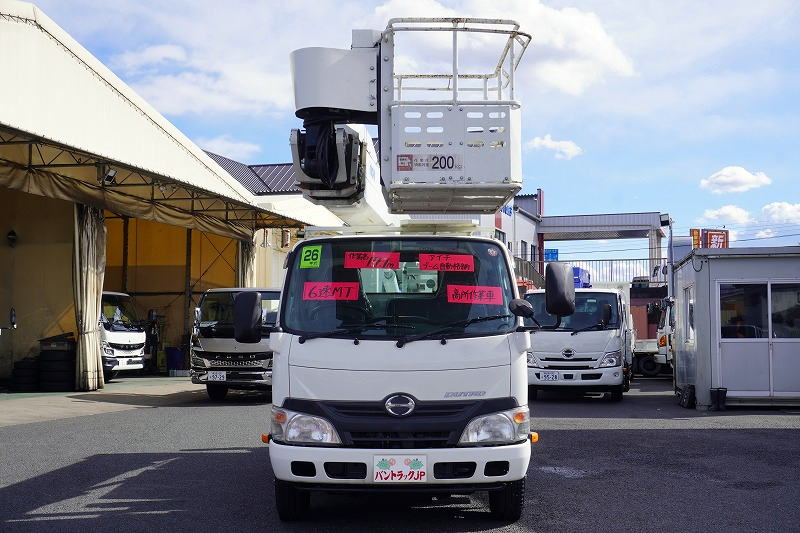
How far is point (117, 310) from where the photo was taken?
2275cm

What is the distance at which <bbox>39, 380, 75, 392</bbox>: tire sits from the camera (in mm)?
18547

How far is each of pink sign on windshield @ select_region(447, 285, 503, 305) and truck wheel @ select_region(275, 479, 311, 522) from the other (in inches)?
69.0

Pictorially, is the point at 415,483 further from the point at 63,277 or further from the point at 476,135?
the point at 63,277

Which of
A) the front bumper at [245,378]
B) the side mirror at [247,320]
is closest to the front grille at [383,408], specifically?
the side mirror at [247,320]

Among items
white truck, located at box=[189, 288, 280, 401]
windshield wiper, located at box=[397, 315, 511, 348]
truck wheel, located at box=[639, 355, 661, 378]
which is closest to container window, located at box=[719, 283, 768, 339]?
white truck, located at box=[189, 288, 280, 401]

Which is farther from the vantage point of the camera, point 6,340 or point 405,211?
point 6,340

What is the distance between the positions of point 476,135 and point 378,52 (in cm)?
127

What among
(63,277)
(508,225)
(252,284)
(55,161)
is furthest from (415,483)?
(508,225)

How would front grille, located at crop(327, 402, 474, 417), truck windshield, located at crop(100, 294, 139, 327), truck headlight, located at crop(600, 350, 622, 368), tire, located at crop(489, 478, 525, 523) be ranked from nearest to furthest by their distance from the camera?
1. front grille, located at crop(327, 402, 474, 417)
2. tire, located at crop(489, 478, 525, 523)
3. truck headlight, located at crop(600, 350, 622, 368)
4. truck windshield, located at crop(100, 294, 139, 327)

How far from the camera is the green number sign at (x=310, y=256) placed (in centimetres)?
661

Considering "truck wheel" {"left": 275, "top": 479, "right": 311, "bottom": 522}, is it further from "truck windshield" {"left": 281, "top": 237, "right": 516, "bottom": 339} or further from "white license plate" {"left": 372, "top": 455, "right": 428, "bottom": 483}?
"truck windshield" {"left": 281, "top": 237, "right": 516, "bottom": 339}

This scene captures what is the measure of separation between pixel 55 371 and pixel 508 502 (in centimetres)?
1465

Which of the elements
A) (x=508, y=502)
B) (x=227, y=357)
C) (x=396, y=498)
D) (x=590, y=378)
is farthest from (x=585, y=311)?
(x=508, y=502)

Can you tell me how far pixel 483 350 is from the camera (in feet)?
19.8
